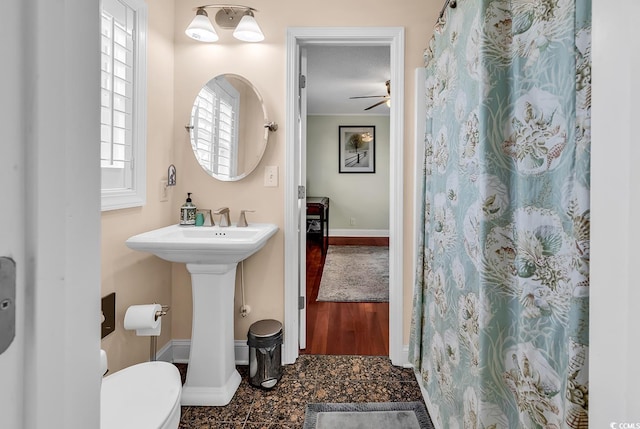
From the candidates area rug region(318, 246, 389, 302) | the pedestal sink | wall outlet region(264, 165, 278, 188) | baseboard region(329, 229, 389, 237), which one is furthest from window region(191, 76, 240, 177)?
baseboard region(329, 229, 389, 237)

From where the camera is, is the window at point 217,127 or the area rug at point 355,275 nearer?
the window at point 217,127

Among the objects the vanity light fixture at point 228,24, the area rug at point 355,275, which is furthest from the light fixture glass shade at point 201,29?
the area rug at point 355,275

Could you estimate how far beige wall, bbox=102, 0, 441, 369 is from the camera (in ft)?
7.16

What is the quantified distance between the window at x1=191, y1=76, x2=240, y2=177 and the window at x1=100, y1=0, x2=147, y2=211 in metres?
0.39

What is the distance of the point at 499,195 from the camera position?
40.1 inches

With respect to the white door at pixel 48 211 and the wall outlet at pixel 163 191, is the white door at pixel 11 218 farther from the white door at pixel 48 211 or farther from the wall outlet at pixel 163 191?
the wall outlet at pixel 163 191

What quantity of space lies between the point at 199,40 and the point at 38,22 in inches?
84.0

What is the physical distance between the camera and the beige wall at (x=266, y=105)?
Answer: 2.18 metres

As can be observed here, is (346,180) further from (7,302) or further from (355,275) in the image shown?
(7,302)

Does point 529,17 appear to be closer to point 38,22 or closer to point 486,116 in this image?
point 486,116

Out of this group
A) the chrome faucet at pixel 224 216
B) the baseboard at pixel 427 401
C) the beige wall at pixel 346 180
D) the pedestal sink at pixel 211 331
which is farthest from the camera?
the beige wall at pixel 346 180

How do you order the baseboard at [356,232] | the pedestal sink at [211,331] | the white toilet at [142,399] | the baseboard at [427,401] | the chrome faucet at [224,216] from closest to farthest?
the white toilet at [142,399]
the baseboard at [427,401]
the pedestal sink at [211,331]
the chrome faucet at [224,216]
the baseboard at [356,232]

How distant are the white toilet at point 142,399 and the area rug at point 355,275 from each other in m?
2.33

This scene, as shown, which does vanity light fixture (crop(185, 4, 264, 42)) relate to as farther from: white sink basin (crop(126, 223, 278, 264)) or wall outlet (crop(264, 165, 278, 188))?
white sink basin (crop(126, 223, 278, 264))
